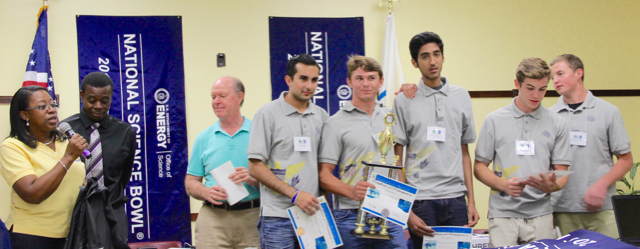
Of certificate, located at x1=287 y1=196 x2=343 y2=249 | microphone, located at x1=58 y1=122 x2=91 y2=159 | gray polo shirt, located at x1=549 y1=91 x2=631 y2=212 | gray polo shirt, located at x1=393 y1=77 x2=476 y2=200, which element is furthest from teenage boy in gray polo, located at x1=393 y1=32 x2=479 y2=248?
microphone, located at x1=58 y1=122 x2=91 y2=159

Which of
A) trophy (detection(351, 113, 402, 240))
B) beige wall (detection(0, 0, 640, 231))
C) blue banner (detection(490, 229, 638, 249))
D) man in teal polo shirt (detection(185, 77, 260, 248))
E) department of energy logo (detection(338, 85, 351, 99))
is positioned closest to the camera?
blue banner (detection(490, 229, 638, 249))

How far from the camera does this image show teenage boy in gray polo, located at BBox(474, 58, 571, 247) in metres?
2.58

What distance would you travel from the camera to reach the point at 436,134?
248cm

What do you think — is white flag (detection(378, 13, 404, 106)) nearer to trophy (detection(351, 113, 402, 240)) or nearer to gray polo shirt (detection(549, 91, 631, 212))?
gray polo shirt (detection(549, 91, 631, 212))

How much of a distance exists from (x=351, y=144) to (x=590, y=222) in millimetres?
1639

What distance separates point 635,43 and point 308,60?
4125 millimetres

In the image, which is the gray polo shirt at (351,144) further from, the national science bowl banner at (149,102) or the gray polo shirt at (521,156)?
the national science bowl banner at (149,102)

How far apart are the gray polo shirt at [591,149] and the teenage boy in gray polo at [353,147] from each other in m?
1.17

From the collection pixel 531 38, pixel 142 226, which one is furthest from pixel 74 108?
pixel 531 38

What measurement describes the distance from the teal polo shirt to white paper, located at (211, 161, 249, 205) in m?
0.07

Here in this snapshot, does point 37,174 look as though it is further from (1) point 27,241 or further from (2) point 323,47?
(2) point 323,47

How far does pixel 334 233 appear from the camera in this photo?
2.37m

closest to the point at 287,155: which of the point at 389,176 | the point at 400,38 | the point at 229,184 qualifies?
the point at 229,184

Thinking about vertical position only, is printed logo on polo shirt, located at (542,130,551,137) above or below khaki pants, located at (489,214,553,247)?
above
